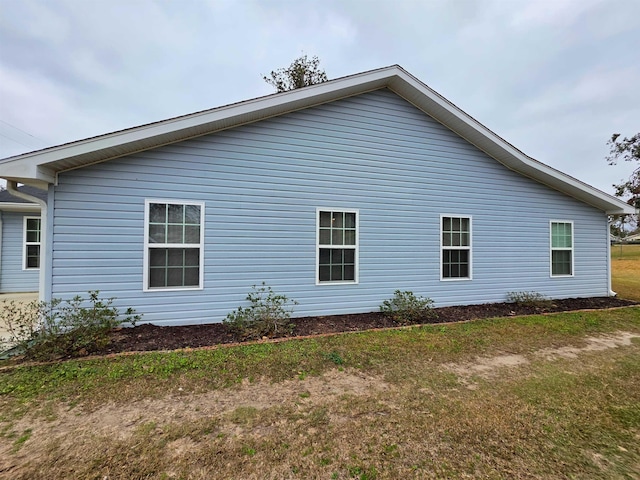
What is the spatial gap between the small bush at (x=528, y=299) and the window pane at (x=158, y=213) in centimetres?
865

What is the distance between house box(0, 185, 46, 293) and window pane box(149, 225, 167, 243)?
251 inches

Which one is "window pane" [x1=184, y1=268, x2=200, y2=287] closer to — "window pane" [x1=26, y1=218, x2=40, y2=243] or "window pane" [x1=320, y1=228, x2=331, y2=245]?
"window pane" [x1=320, y1=228, x2=331, y2=245]

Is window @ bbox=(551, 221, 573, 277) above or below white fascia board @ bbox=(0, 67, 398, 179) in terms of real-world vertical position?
below

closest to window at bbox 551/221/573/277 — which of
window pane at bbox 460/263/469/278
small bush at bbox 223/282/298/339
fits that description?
window pane at bbox 460/263/469/278

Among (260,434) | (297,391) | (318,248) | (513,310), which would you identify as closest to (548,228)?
(513,310)

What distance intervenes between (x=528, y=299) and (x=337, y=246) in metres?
5.47

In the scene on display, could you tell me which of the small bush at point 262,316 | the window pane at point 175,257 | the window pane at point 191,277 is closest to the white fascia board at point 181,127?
the window pane at point 175,257

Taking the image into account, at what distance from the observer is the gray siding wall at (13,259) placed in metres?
8.64

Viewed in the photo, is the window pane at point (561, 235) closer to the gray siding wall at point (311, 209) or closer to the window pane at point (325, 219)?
the gray siding wall at point (311, 209)

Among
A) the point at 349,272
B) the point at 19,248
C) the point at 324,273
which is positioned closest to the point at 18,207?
the point at 19,248

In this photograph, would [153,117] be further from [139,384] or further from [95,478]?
[95,478]

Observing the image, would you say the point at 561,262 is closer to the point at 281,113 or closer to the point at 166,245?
the point at 281,113

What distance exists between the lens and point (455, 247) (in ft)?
24.0

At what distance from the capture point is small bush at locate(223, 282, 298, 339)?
504cm
